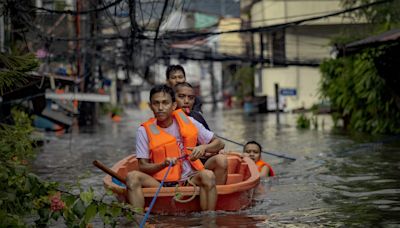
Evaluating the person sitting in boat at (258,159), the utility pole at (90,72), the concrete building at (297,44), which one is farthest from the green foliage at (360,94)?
the concrete building at (297,44)

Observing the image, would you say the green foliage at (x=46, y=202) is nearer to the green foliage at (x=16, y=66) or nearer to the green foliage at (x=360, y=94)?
the green foliage at (x=16, y=66)

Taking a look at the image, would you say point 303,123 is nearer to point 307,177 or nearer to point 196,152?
point 307,177

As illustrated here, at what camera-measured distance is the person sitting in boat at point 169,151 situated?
28.7 feet

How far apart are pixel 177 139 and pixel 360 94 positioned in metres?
13.6

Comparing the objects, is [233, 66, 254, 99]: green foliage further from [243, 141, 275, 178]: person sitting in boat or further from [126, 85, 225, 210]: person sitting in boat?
[126, 85, 225, 210]: person sitting in boat

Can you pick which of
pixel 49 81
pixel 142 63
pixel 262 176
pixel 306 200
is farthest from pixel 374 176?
pixel 142 63

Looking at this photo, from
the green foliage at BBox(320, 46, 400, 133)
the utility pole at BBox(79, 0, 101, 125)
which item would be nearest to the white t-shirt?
the green foliage at BBox(320, 46, 400, 133)

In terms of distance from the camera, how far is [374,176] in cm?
1259

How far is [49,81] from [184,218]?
7.31m

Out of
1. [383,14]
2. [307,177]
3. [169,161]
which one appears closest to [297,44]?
[383,14]

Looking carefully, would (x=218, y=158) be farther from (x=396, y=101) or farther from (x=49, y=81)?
(x=396, y=101)

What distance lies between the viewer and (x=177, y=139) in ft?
29.9

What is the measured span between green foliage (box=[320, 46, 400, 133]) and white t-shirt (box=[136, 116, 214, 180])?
10.3 metres

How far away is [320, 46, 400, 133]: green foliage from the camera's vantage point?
20.5 meters
